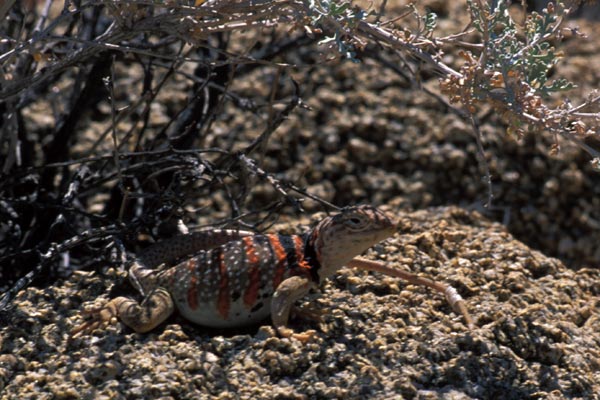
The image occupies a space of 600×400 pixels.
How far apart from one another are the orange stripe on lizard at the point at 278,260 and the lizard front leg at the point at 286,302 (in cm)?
6

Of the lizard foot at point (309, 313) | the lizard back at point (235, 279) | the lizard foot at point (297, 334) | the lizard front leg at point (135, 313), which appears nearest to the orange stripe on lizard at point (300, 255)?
the lizard back at point (235, 279)

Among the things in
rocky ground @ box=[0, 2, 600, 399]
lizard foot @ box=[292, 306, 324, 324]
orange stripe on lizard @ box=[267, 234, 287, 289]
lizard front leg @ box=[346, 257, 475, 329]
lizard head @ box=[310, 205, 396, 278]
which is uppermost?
lizard head @ box=[310, 205, 396, 278]

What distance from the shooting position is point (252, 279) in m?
4.31

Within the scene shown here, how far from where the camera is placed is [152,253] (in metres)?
4.75

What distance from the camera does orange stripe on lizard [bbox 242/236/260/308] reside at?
4266mm

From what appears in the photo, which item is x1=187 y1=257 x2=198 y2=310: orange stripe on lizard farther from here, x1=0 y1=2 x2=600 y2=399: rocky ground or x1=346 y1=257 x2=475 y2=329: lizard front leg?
x1=346 y1=257 x2=475 y2=329: lizard front leg

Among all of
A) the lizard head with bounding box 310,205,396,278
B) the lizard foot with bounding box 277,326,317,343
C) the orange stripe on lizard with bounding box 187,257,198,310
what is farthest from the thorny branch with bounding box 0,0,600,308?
the lizard foot with bounding box 277,326,317,343

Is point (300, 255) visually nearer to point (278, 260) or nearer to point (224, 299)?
point (278, 260)

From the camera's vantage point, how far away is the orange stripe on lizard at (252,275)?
14.0 feet

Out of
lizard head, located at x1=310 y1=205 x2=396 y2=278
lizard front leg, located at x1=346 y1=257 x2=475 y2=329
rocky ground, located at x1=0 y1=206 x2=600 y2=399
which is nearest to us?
rocky ground, located at x1=0 y1=206 x2=600 y2=399

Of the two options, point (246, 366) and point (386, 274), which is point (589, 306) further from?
point (246, 366)

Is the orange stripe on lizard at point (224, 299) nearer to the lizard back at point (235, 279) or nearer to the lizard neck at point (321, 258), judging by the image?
the lizard back at point (235, 279)

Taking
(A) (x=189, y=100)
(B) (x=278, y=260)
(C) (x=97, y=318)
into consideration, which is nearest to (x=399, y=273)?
(B) (x=278, y=260)

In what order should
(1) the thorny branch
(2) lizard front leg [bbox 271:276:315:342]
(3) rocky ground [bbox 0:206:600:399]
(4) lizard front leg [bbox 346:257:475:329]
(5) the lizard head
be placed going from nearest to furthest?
(3) rocky ground [bbox 0:206:600:399], (1) the thorny branch, (2) lizard front leg [bbox 271:276:315:342], (5) the lizard head, (4) lizard front leg [bbox 346:257:475:329]
